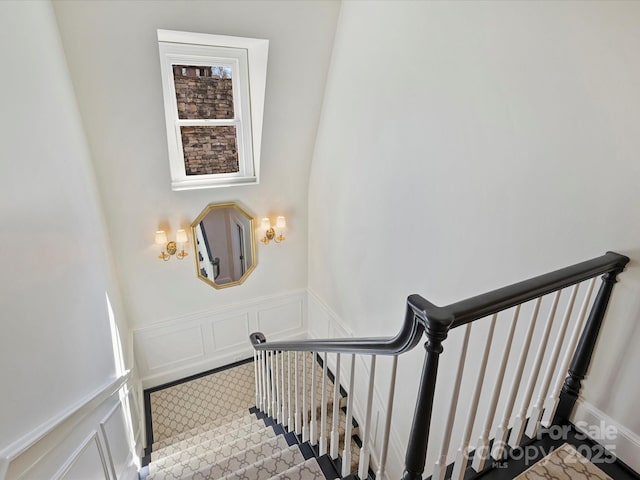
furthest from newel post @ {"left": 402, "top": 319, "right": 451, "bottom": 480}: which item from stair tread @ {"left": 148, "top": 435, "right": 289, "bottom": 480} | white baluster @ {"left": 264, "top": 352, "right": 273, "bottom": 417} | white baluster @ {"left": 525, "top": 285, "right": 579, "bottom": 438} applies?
white baluster @ {"left": 264, "top": 352, "right": 273, "bottom": 417}

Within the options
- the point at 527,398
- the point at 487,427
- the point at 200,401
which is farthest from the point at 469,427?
the point at 200,401

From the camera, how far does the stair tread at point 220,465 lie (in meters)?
2.44

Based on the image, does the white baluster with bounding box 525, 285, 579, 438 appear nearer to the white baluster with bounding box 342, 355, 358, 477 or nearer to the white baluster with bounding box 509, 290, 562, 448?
the white baluster with bounding box 509, 290, 562, 448

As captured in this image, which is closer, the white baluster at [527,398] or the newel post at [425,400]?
the newel post at [425,400]

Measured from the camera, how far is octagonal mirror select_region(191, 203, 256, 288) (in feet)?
13.5

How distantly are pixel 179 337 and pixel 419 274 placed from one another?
10.5 feet

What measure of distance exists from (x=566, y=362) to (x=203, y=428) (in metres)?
3.62

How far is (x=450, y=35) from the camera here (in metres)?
2.07

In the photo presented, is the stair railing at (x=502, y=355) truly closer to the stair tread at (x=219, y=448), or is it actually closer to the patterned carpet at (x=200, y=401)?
the stair tread at (x=219, y=448)

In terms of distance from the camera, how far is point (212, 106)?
3602 mm

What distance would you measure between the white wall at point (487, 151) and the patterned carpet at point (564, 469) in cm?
24

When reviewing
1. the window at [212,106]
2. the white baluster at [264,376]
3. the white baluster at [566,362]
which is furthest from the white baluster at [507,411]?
the window at [212,106]

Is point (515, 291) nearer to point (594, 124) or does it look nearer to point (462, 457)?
point (462, 457)

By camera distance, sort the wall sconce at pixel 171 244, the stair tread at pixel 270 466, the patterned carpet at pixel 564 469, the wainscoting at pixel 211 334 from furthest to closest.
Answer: the wainscoting at pixel 211 334 < the wall sconce at pixel 171 244 < the stair tread at pixel 270 466 < the patterned carpet at pixel 564 469
